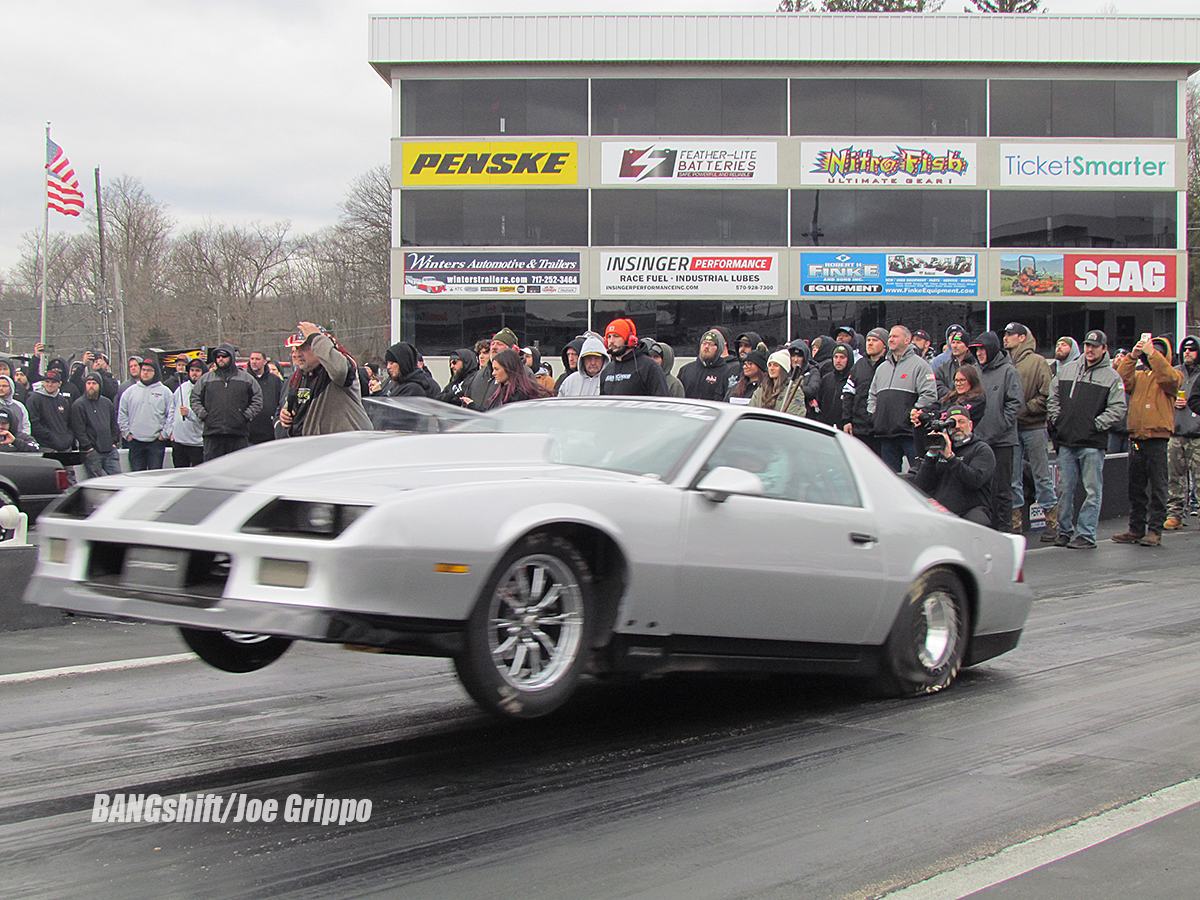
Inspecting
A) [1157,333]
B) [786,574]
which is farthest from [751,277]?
[786,574]

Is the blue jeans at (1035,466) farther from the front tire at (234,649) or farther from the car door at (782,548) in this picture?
the front tire at (234,649)

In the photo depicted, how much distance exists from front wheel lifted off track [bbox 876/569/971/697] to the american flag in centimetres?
3937

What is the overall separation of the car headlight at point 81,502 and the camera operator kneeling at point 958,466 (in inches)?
246

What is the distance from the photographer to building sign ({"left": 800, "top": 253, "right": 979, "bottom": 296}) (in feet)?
121

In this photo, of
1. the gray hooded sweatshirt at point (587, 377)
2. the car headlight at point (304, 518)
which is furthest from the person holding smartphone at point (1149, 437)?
the car headlight at point (304, 518)

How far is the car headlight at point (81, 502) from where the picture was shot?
471 centimetres

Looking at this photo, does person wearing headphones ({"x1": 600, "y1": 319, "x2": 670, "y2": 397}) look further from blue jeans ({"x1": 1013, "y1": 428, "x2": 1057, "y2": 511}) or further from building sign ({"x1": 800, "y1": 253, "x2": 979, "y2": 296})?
building sign ({"x1": 800, "y1": 253, "x2": 979, "y2": 296})

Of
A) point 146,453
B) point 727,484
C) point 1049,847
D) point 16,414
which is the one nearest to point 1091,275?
point 146,453

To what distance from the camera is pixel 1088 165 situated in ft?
123

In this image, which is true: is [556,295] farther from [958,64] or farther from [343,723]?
[343,723]

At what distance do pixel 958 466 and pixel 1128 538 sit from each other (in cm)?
500

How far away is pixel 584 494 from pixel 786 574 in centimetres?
114

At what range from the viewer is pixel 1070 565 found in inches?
438

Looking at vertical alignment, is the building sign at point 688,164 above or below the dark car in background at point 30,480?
above
